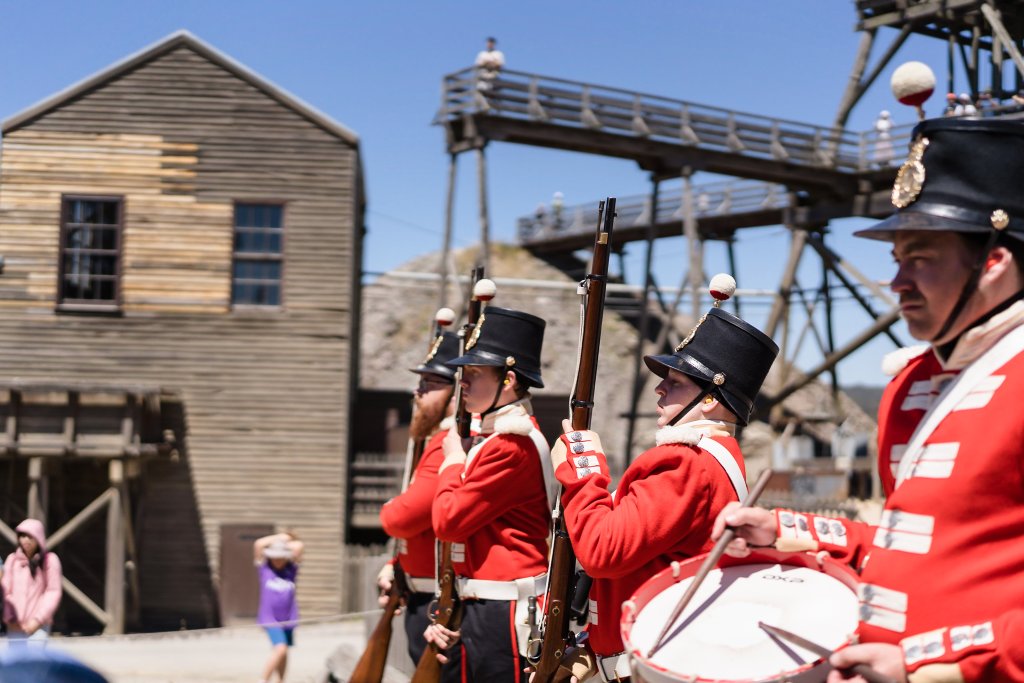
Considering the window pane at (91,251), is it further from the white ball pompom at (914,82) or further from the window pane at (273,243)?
the white ball pompom at (914,82)

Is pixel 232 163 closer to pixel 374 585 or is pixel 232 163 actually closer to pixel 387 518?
pixel 374 585

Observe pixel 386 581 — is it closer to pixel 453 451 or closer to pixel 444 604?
pixel 444 604

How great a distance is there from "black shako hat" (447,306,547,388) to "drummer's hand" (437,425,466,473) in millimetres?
318

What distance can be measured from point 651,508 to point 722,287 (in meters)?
0.88

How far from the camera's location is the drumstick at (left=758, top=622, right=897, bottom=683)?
2047 millimetres

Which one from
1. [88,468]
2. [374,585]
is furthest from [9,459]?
[374,585]

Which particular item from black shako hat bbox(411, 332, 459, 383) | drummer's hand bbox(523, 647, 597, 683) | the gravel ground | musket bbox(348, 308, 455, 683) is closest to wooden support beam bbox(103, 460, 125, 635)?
the gravel ground

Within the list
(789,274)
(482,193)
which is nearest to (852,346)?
(789,274)

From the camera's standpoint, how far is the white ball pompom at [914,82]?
7.81 feet

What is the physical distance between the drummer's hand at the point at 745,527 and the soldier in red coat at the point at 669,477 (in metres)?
0.52

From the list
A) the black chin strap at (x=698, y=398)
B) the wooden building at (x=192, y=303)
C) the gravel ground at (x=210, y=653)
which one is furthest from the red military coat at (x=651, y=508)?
the wooden building at (x=192, y=303)

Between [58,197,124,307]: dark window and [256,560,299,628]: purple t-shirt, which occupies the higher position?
[58,197,124,307]: dark window

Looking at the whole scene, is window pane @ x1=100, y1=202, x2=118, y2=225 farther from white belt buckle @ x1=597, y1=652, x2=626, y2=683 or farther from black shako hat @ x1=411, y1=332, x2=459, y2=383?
white belt buckle @ x1=597, y1=652, x2=626, y2=683

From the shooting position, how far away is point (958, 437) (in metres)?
2.12
